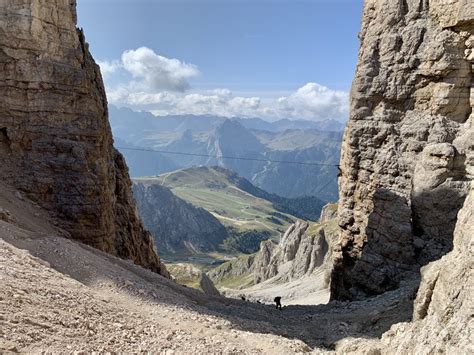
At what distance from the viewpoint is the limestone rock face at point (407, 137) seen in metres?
33.3

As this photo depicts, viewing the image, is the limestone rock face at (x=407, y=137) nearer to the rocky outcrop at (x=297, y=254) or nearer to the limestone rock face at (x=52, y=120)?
the limestone rock face at (x=52, y=120)

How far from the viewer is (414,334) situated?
44.0 ft

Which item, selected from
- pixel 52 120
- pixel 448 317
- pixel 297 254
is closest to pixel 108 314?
pixel 448 317

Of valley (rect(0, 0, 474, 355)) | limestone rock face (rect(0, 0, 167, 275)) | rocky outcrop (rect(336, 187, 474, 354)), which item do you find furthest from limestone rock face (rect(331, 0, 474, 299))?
limestone rock face (rect(0, 0, 167, 275))

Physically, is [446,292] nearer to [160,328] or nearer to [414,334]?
[414,334]

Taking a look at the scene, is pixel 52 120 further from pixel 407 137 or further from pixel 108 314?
pixel 407 137

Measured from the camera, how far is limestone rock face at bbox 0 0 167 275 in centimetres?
3297

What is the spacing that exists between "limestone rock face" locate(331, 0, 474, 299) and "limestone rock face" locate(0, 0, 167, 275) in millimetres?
23620

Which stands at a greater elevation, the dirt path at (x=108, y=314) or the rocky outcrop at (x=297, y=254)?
the dirt path at (x=108, y=314)

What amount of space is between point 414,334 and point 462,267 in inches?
102

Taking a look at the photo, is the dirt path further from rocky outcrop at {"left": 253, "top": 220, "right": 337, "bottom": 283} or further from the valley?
rocky outcrop at {"left": 253, "top": 220, "right": 337, "bottom": 283}

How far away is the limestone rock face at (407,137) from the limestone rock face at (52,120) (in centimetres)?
2362

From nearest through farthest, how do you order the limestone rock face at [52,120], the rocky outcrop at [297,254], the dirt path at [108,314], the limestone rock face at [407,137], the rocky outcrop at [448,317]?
the rocky outcrop at [448,317]
the dirt path at [108,314]
the limestone rock face at [52,120]
the limestone rock face at [407,137]
the rocky outcrop at [297,254]

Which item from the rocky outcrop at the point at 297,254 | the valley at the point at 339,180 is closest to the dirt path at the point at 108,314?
the valley at the point at 339,180
